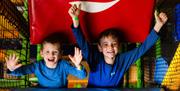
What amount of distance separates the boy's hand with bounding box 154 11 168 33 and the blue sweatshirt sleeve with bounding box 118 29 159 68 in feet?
0.07

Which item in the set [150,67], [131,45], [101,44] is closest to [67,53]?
[101,44]

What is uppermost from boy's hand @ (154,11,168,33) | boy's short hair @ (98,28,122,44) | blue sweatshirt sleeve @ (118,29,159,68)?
boy's hand @ (154,11,168,33)

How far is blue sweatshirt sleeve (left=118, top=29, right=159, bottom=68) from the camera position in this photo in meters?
1.67

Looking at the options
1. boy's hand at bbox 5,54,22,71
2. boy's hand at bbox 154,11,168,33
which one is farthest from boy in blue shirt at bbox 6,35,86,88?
boy's hand at bbox 154,11,168,33

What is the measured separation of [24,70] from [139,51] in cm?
49

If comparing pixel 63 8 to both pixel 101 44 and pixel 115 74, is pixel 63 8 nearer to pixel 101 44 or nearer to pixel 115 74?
pixel 101 44

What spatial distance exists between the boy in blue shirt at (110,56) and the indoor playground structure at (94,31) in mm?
35

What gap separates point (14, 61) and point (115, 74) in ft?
1.41

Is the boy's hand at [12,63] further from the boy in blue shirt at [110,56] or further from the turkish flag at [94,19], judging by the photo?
the boy in blue shirt at [110,56]

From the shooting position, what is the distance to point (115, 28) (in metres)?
1.68

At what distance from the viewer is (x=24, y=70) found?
5.42 feet

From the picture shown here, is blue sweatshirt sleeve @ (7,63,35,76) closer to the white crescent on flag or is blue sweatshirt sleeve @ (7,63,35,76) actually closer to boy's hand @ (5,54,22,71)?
boy's hand @ (5,54,22,71)

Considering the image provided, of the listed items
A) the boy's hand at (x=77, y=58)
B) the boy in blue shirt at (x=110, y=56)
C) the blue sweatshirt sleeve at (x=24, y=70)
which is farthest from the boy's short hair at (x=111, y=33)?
the blue sweatshirt sleeve at (x=24, y=70)

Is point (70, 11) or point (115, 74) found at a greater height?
point (70, 11)
